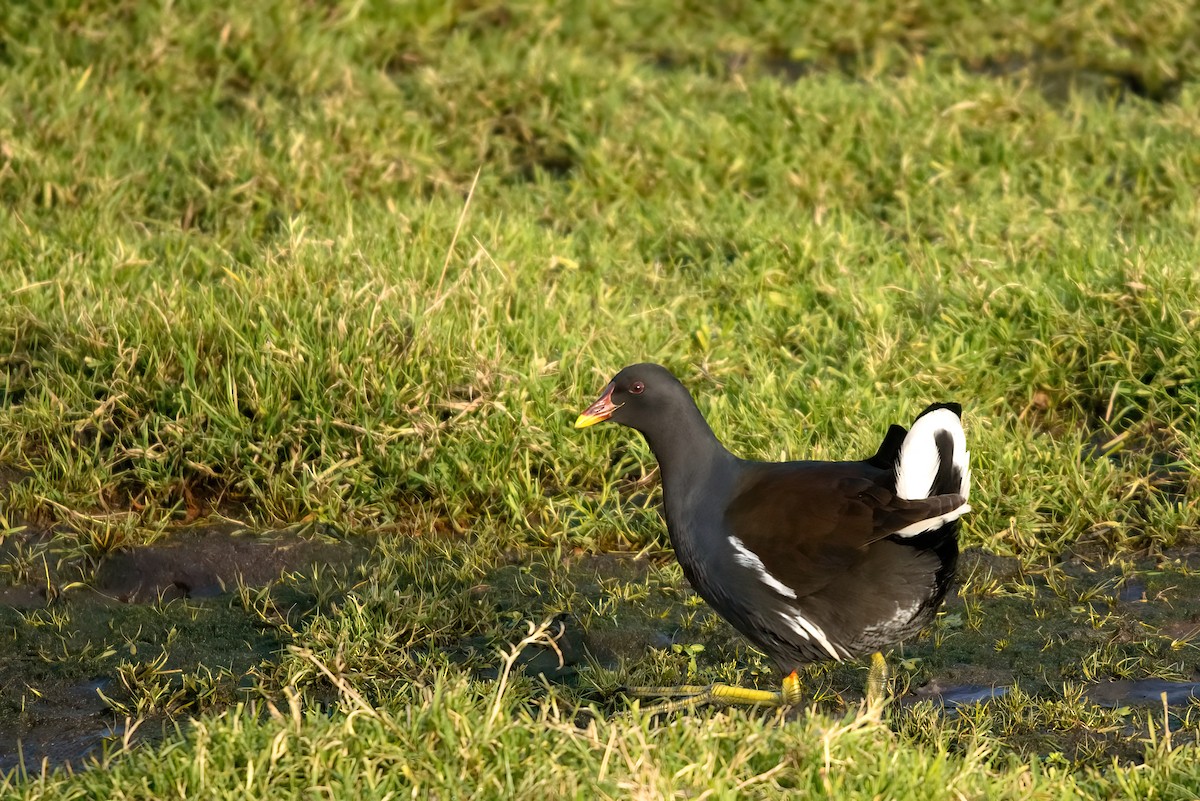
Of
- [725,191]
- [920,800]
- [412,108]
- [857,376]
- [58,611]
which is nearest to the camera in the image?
[920,800]

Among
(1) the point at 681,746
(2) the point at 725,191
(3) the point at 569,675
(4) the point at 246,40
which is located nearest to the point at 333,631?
(3) the point at 569,675

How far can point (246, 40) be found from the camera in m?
7.84

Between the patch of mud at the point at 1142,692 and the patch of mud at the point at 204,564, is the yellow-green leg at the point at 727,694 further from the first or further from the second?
the patch of mud at the point at 204,564

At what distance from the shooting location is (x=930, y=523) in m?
3.84

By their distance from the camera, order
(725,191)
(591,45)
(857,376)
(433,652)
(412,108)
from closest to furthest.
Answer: (433,652), (857,376), (725,191), (412,108), (591,45)

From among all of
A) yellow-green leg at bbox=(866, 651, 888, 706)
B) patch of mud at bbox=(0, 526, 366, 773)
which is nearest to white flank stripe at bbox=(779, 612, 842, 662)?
yellow-green leg at bbox=(866, 651, 888, 706)

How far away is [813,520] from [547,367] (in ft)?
5.37

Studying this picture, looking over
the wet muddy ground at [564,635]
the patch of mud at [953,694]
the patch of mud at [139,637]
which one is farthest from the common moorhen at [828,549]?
the patch of mud at [139,637]

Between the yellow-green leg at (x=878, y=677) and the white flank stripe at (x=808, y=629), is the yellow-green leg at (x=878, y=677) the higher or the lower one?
the lower one

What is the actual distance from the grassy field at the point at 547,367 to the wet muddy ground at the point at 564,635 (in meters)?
0.02

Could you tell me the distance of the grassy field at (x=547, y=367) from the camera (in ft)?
12.5

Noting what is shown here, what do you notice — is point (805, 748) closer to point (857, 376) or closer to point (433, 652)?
point (433, 652)

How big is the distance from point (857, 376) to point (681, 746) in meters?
2.57

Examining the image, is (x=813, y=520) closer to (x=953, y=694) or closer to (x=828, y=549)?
(x=828, y=549)
